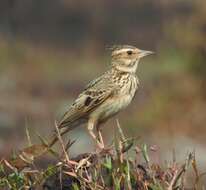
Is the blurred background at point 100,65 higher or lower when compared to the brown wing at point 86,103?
lower

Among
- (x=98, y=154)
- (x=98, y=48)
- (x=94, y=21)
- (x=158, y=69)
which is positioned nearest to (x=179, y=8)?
(x=94, y=21)

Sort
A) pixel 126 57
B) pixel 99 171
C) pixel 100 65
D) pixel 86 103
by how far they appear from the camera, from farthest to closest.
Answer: pixel 100 65
pixel 126 57
pixel 86 103
pixel 99 171

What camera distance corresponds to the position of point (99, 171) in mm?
5977

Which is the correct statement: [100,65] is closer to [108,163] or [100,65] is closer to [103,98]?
[103,98]

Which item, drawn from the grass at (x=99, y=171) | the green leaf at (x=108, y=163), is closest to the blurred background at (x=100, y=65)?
the grass at (x=99, y=171)

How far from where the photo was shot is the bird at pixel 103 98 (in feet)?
26.9

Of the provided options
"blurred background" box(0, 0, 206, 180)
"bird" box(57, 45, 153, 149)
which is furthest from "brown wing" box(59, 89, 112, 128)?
"blurred background" box(0, 0, 206, 180)

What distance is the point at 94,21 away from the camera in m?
29.8

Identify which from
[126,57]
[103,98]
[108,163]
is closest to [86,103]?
[103,98]

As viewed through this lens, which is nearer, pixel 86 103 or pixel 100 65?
pixel 86 103

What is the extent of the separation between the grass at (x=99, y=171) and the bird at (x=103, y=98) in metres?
1.88

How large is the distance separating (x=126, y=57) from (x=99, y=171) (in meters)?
2.80

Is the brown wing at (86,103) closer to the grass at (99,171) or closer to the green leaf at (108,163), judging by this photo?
the grass at (99,171)

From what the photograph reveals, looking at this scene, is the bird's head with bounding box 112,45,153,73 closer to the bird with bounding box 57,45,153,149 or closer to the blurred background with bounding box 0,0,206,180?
the bird with bounding box 57,45,153,149
